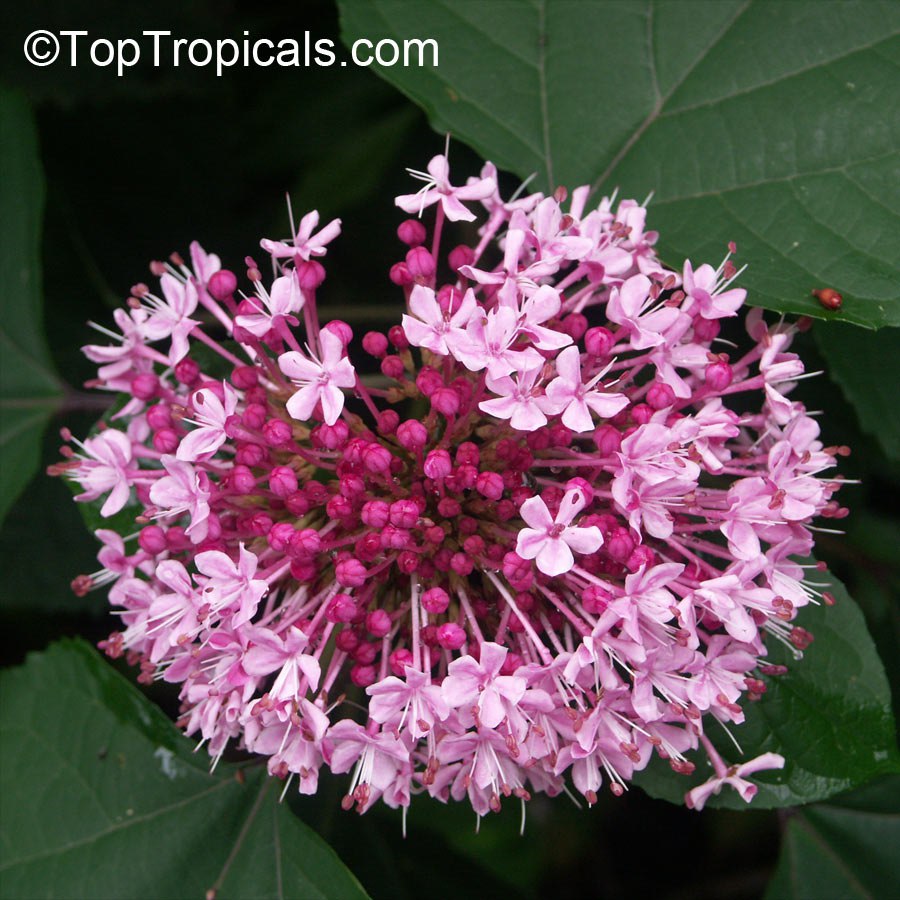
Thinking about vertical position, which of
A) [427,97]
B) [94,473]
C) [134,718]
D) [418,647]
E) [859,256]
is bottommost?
[134,718]

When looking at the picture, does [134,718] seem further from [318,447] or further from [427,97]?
[427,97]

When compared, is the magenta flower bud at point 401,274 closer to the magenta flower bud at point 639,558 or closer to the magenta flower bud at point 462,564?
the magenta flower bud at point 462,564

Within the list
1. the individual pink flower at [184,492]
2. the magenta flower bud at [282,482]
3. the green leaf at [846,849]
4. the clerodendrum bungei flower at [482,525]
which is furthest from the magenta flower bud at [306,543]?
the green leaf at [846,849]

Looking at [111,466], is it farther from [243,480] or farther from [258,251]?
[258,251]

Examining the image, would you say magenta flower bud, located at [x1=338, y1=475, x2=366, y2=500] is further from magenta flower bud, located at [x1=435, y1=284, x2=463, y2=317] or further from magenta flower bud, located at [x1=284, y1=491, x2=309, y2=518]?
magenta flower bud, located at [x1=435, y1=284, x2=463, y2=317]

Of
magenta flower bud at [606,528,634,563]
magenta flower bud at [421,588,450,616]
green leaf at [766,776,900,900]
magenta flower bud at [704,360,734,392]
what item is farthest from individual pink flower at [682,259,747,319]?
green leaf at [766,776,900,900]

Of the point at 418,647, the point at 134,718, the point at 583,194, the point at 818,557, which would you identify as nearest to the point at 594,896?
the point at 818,557

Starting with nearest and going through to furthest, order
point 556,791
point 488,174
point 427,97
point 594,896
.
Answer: point 556,791
point 488,174
point 427,97
point 594,896
